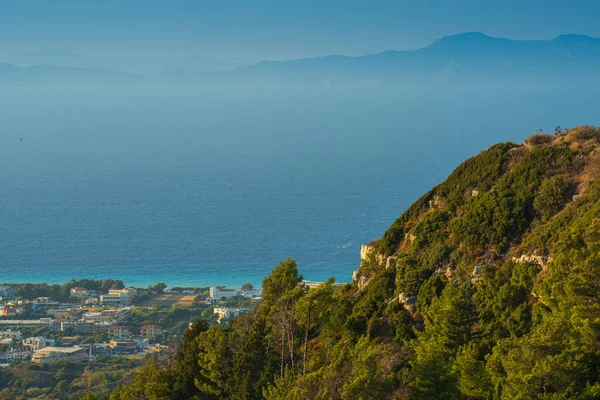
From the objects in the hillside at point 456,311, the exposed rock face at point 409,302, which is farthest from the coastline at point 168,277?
the exposed rock face at point 409,302

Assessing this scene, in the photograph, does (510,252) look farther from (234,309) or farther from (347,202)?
(347,202)

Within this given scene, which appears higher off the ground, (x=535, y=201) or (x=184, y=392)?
(x=535, y=201)

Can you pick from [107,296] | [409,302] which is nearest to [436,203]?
[409,302]

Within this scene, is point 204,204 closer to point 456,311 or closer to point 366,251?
point 366,251

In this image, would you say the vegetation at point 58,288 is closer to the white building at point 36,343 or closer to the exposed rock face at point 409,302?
the white building at point 36,343

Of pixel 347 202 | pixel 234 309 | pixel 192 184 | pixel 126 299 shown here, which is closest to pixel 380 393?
pixel 234 309

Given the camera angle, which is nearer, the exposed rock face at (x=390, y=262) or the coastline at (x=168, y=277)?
the exposed rock face at (x=390, y=262)

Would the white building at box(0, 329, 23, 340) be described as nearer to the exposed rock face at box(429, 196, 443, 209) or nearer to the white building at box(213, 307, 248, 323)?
the white building at box(213, 307, 248, 323)

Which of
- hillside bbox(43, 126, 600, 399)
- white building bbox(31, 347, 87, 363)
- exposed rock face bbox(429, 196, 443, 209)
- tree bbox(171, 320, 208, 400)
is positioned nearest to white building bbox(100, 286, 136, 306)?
white building bbox(31, 347, 87, 363)
